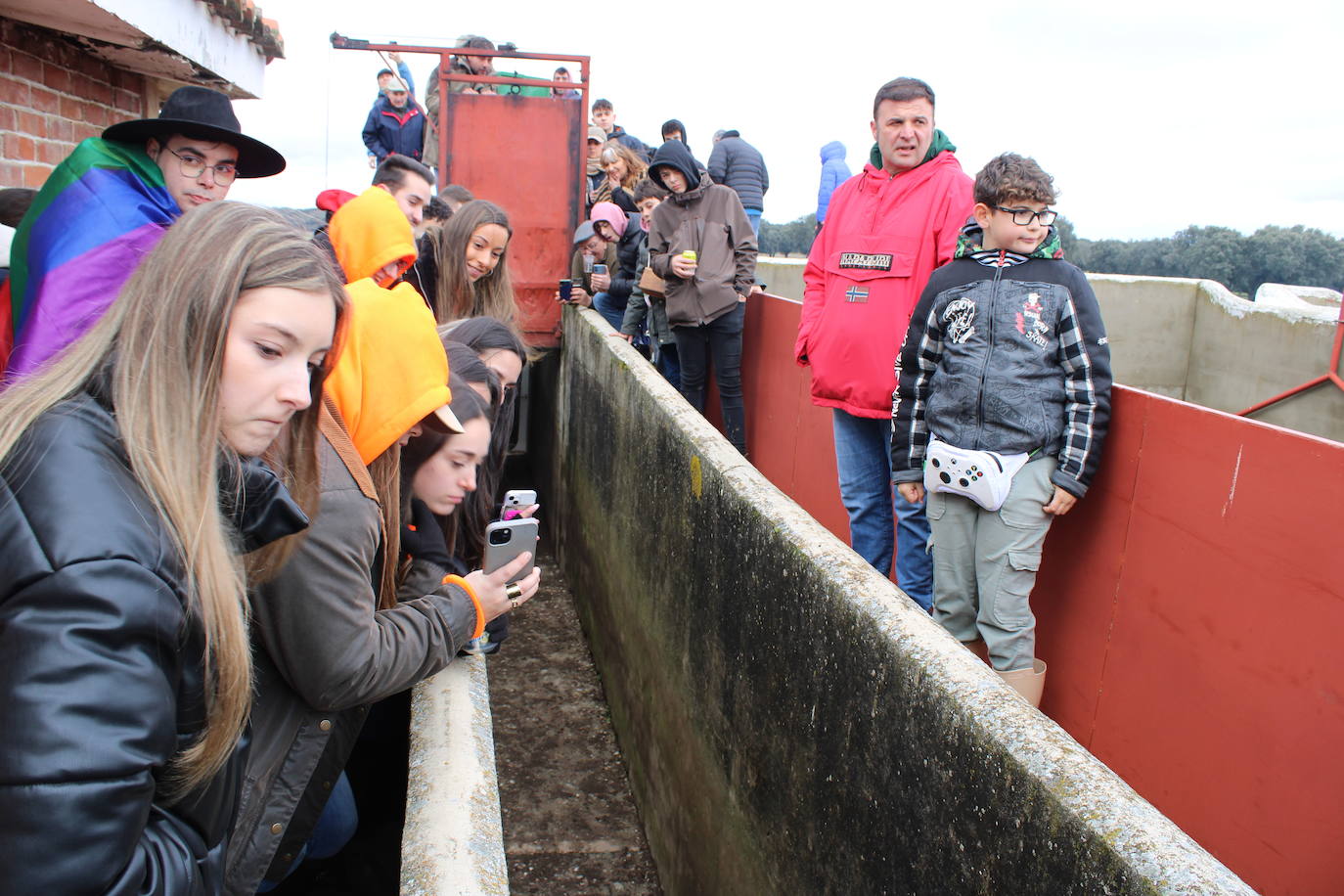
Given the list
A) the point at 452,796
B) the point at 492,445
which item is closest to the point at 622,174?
the point at 492,445

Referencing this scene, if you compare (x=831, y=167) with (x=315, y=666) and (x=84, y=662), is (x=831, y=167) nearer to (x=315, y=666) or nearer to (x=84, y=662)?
(x=315, y=666)

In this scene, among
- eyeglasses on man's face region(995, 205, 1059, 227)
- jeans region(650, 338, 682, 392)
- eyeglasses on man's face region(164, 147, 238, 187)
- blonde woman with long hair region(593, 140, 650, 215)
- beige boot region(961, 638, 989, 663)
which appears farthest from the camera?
blonde woman with long hair region(593, 140, 650, 215)

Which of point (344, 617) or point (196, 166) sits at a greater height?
point (196, 166)

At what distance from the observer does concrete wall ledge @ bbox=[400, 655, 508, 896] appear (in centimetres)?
186

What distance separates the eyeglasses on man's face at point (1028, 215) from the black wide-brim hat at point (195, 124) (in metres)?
2.29

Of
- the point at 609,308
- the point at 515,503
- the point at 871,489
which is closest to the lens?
the point at 515,503

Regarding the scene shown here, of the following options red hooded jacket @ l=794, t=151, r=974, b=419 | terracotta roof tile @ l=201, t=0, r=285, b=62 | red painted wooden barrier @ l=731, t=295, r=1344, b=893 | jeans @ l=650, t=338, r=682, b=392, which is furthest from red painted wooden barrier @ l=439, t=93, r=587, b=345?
red painted wooden barrier @ l=731, t=295, r=1344, b=893

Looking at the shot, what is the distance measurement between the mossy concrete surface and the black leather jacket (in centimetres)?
121

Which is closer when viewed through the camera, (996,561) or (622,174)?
(996,561)

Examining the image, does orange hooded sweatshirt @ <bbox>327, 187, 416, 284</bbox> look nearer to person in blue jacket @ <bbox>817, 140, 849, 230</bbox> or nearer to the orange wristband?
the orange wristband

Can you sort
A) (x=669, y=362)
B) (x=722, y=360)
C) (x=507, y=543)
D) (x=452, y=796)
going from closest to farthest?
(x=452, y=796) → (x=507, y=543) → (x=722, y=360) → (x=669, y=362)

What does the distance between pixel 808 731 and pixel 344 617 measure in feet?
3.82

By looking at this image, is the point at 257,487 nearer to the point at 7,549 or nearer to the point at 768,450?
the point at 7,549

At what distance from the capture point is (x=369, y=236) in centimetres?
366
